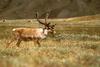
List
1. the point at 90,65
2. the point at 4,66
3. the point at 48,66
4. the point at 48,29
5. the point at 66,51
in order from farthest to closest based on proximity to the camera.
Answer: the point at 48,29, the point at 66,51, the point at 90,65, the point at 48,66, the point at 4,66

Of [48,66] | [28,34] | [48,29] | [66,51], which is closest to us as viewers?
[48,66]

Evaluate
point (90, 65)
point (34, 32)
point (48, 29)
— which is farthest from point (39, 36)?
point (90, 65)

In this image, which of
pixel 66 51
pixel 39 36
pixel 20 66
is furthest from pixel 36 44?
pixel 20 66

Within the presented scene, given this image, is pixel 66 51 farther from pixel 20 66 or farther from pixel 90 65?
pixel 20 66

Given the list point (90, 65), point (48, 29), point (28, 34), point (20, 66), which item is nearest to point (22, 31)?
point (28, 34)

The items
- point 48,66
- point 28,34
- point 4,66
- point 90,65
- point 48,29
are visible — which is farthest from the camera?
point 48,29

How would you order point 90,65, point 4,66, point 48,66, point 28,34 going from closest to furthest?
point 4,66 < point 48,66 < point 90,65 < point 28,34

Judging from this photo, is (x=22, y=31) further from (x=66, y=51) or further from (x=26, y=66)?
(x=26, y=66)

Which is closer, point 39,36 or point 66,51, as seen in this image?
point 66,51

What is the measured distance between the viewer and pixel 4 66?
25.2 ft

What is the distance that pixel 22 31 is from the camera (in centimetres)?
2198

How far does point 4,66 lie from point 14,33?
1468 cm

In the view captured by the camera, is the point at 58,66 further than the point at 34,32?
No

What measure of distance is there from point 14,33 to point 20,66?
1428cm
